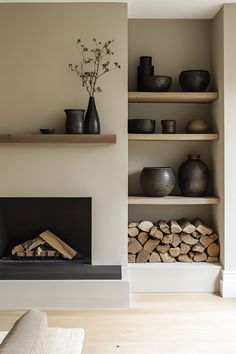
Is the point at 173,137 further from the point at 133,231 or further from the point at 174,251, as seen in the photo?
the point at 174,251

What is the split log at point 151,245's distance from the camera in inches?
173

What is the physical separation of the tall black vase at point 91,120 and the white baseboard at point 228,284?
1631mm

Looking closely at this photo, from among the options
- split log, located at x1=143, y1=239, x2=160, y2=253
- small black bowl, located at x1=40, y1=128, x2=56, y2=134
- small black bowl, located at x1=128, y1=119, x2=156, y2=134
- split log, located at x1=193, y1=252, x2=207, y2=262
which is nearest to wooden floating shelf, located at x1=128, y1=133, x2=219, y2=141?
small black bowl, located at x1=128, y1=119, x2=156, y2=134

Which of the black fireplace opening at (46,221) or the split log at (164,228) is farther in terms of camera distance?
the split log at (164,228)

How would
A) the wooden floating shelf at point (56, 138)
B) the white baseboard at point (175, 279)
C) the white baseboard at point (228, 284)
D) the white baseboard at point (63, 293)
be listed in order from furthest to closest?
the white baseboard at point (175, 279), the white baseboard at point (228, 284), the wooden floating shelf at point (56, 138), the white baseboard at point (63, 293)

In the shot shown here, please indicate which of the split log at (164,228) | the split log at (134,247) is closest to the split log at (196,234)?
the split log at (164,228)

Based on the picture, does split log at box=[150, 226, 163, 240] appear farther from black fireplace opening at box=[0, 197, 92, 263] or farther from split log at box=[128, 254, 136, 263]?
black fireplace opening at box=[0, 197, 92, 263]

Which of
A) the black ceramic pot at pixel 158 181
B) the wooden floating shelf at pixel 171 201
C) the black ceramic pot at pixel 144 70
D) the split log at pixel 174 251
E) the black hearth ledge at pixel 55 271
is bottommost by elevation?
the black hearth ledge at pixel 55 271

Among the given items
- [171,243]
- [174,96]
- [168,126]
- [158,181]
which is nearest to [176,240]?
[171,243]

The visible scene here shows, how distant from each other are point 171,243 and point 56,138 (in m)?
1.39

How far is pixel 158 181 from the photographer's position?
4.30 m

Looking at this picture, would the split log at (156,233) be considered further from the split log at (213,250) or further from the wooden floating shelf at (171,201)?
the split log at (213,250)

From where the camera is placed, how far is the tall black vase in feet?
13.3

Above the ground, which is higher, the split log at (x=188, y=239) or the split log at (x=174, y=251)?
the split log at (x=188, y=239)
